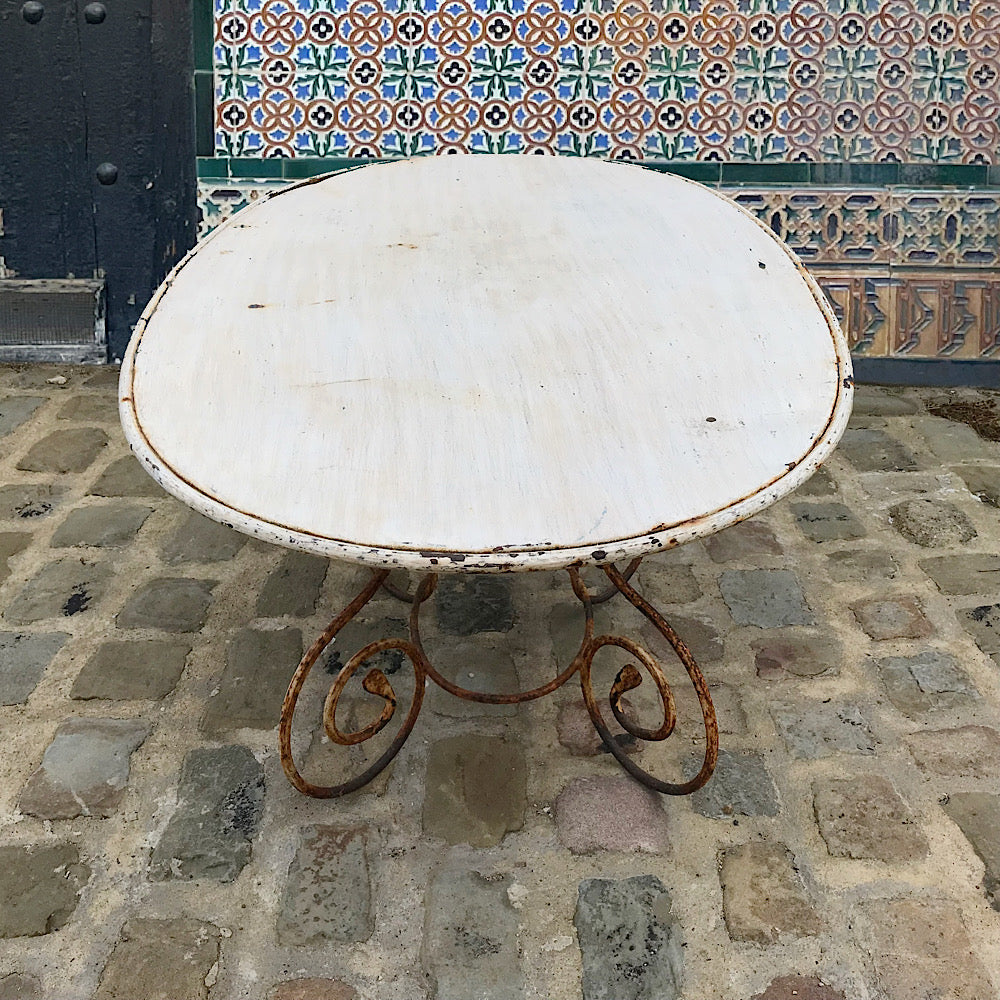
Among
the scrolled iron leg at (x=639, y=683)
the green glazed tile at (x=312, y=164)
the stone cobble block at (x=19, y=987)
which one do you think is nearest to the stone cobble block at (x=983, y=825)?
the scrolled iron leg at (x=639, y=683)

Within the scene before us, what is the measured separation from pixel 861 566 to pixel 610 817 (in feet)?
3.66

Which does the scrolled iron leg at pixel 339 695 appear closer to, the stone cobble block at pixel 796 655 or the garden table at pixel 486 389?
the garden table at pixel 486 389

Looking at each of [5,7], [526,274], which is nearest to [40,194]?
[5,7]

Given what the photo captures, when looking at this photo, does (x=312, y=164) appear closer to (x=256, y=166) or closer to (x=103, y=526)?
(x=256, y=166)

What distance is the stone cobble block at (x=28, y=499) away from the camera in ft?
9.27

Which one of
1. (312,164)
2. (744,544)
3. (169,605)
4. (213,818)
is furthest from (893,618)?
(312,164)

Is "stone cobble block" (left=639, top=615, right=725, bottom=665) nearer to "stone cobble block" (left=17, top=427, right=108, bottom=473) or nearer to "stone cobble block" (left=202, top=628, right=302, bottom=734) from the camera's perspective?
"stone cobble block" (left=202, top=628, right=302, bottom=734)

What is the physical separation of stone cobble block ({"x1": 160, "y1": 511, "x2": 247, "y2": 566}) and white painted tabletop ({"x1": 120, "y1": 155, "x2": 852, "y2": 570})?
0.79m

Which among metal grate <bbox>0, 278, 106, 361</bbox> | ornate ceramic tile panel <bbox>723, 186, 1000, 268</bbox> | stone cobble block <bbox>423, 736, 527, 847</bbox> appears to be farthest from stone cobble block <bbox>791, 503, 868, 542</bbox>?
metal grate <bbox>0, 278, 106, 361</bbox>

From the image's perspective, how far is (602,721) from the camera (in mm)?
1981

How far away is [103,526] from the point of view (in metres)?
2.78

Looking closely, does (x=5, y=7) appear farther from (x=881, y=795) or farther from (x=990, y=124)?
(x=881, y=795)

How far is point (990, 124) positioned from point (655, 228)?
1.89m

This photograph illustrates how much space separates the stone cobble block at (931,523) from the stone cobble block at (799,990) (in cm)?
144
